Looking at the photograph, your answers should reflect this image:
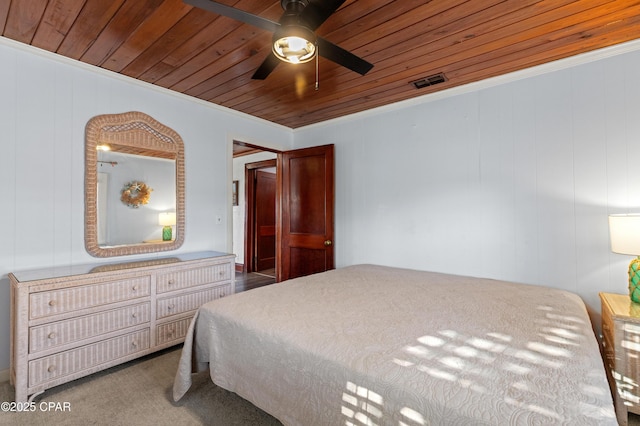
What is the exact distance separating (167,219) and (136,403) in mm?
1630

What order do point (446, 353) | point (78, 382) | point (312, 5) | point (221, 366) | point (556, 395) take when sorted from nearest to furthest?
1. point (556, 395)
2. point (446, 353)
3. point (312, 5)
4. point (221, 366)
5. point (78, 382)

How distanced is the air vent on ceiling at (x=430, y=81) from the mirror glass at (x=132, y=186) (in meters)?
2.44

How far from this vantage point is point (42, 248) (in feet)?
7.64

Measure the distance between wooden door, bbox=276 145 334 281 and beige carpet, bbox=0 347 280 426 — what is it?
6.30ft

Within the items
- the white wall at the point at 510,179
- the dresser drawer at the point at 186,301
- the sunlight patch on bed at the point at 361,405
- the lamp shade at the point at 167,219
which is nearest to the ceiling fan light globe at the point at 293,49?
the sunlight patch on bed at the point at 361,405

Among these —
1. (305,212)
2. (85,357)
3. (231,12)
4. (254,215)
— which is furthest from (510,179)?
(254,215)

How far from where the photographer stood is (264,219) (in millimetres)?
6363

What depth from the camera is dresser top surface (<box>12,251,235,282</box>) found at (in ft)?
6.88

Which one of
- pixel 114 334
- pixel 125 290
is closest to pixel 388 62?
pixel 125 290

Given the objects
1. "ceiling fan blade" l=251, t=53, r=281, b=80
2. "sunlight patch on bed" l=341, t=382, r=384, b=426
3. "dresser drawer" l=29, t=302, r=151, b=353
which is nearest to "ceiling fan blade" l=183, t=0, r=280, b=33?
"ceiling fan blade" l=251, t=53, r=281, b=80

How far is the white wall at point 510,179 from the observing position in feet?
7.41

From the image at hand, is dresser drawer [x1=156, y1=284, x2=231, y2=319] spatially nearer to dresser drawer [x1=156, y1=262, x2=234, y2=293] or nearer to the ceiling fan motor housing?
dresser drawer [x1=156, y1=262, x2=234, y2=293]

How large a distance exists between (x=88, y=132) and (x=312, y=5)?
2222 millimetres

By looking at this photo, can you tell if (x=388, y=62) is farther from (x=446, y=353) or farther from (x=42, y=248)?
(x=42, y=248)
